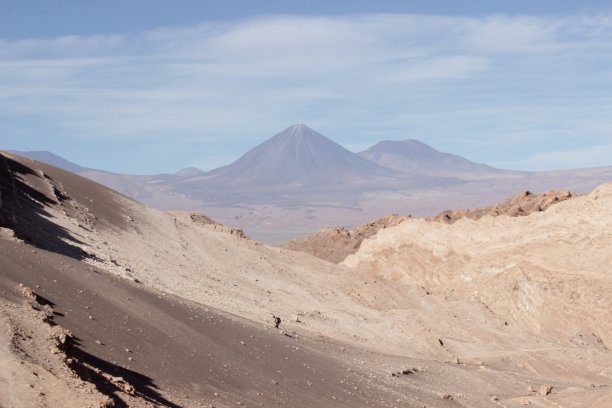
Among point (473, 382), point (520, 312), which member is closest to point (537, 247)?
point (520, 312)

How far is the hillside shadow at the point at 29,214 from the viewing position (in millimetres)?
22438

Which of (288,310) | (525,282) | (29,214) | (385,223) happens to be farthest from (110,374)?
(385,223)

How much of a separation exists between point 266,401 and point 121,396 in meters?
5.05

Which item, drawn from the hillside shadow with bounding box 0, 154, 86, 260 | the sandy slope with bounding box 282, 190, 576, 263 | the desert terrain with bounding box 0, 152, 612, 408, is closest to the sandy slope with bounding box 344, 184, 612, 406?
the desert terrain with bounding box 0, 152, 612, 408

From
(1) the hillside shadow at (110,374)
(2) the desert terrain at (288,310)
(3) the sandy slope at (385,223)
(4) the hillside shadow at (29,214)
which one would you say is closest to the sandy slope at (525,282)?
(2) the desert terrain at (288,310)

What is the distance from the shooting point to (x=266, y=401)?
621 inches

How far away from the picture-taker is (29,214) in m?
25.5

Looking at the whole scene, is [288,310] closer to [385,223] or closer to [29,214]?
[29,214]

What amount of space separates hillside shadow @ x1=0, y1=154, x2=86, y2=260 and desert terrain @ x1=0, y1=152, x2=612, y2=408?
0.33ft

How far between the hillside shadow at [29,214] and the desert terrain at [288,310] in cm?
10

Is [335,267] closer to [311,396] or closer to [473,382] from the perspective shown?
[473,382]

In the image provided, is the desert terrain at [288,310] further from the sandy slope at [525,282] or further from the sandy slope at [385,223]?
the sandy slope at [385,223]

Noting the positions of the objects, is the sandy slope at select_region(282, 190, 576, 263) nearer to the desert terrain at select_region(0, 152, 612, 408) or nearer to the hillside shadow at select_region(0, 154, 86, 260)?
the desert terrain at select_region(0, 152, 612, 408)

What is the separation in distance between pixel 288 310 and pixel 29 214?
30.4 ft
